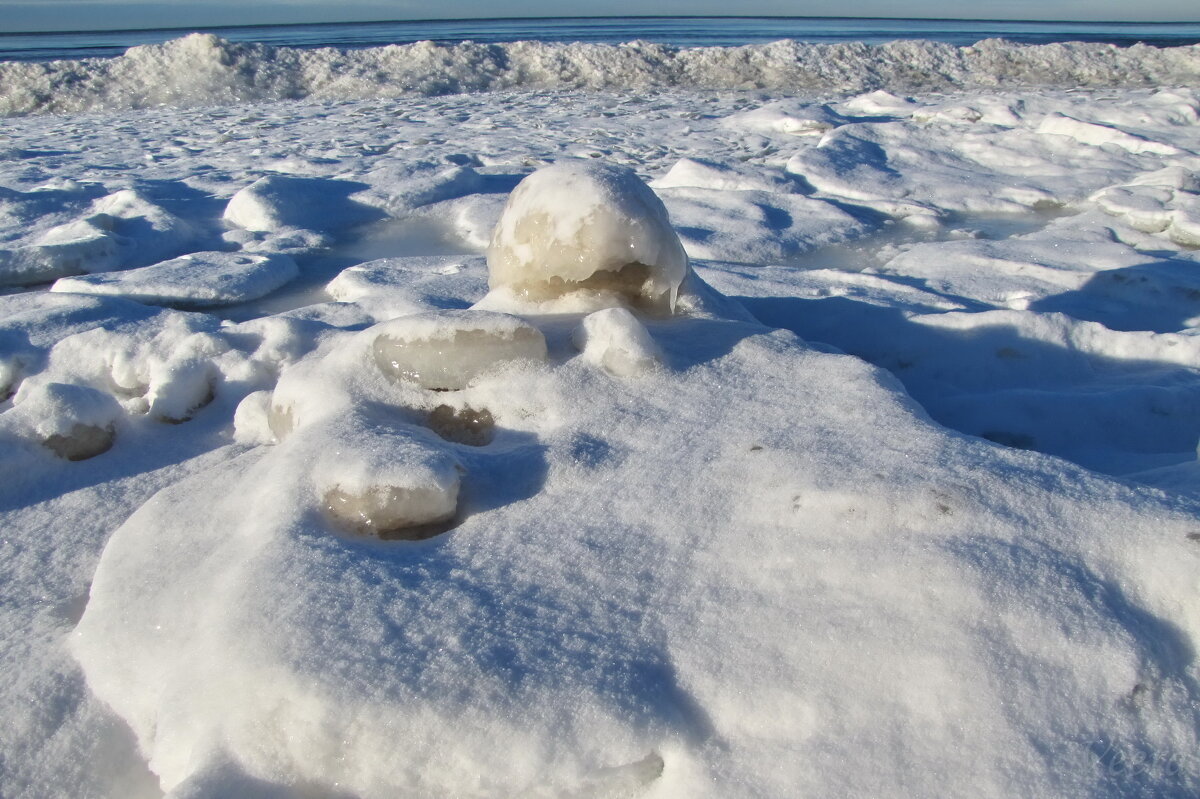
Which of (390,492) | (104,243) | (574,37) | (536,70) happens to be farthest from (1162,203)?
(574,37)

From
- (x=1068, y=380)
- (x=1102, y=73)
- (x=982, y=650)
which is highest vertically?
(x=982, y=650)

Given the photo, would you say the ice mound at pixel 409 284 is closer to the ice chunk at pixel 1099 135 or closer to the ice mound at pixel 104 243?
the ice mound at pixel 104 243

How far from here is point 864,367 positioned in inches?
69.6

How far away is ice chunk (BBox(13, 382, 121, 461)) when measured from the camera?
180 centimetres

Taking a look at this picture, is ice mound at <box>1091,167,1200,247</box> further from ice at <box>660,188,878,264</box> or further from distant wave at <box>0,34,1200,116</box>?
distant wave at <box>0,34,1200,116</box>

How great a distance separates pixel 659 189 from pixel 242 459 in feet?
Answer: 10.9

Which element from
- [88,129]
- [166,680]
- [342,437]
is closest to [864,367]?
[342,437]

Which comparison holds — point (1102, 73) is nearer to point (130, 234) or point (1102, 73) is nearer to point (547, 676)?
point (130, 234)

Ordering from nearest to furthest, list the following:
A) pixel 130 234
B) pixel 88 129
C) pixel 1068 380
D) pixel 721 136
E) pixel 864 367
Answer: pixel 864 367, pixel 1068 380, pixel 130 234, pixel 721 136, pixel 88 129

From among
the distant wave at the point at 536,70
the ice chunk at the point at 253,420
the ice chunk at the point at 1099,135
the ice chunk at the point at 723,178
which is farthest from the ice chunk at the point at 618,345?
the distant wave at the point at 536,70

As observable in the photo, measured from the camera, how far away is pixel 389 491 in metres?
1.34

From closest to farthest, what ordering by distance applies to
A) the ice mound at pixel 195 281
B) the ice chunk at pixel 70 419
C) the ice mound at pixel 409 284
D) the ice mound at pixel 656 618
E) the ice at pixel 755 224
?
the ice mound at pixel 656 618, the ice chunk at pixel 70 419, the ice mound at pixel 409 284, the ice mound at pixel 195 281, the ice at pixel 755 224

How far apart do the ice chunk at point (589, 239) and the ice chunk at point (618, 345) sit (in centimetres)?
25

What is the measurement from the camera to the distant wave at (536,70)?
30.7 ft
